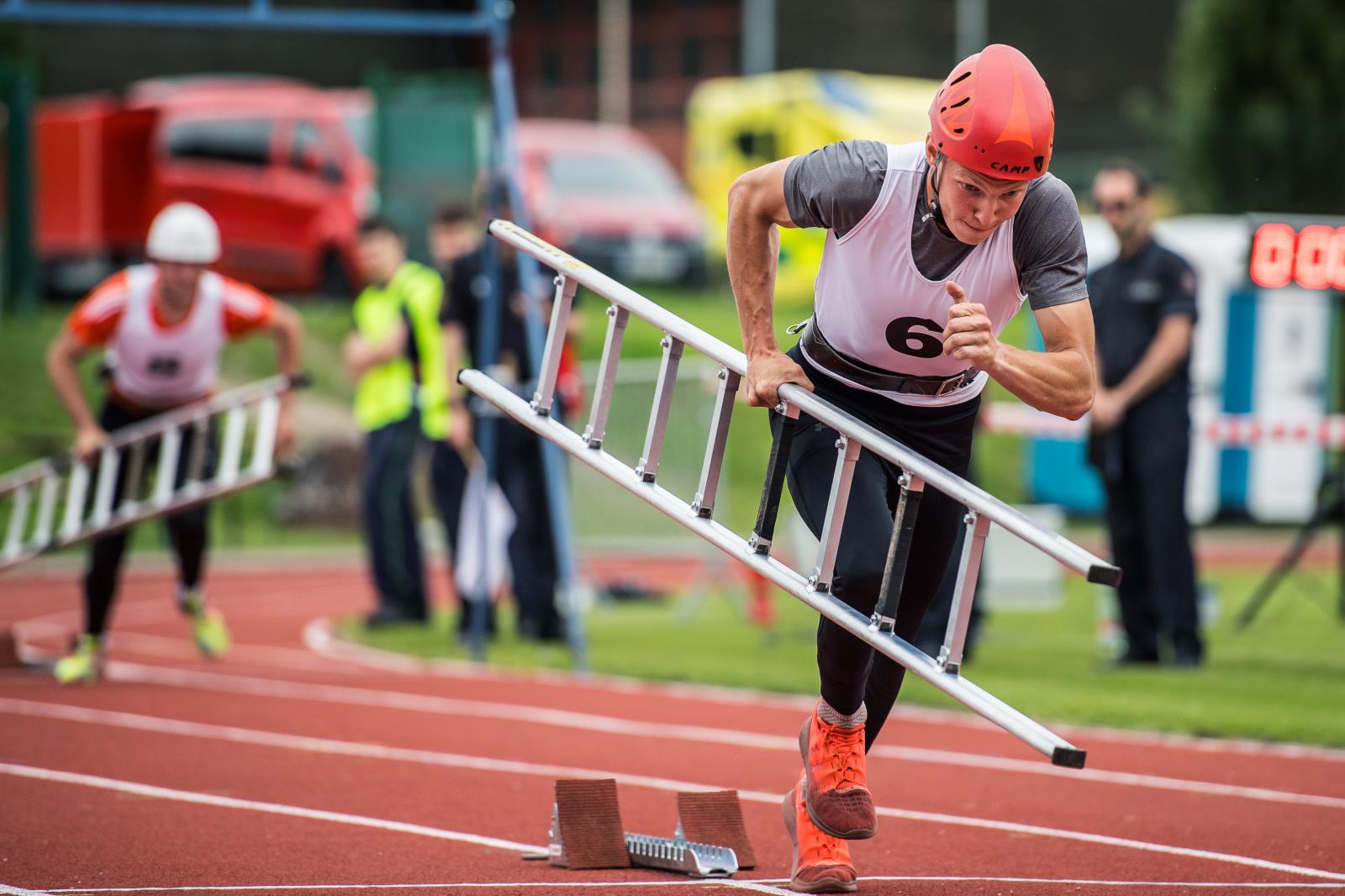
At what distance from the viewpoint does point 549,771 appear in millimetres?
6977

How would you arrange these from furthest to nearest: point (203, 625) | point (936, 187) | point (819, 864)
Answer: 1. point (203, 625)
2. point (819, 864)
3. point (936, 187)

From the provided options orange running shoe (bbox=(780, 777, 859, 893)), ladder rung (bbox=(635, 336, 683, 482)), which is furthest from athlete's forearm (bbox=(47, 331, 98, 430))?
orange running shoe (bbox=(780, 777, 859, 893))

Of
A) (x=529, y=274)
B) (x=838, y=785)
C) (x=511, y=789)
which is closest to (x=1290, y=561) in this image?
(x=529, y=274)

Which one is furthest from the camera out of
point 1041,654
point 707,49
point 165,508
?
point 707,49

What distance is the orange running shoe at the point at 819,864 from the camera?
15.3ft

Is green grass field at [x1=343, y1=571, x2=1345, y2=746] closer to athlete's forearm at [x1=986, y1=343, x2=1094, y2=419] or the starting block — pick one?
the starting block

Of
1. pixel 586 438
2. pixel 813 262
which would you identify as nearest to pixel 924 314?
pixel 586 438

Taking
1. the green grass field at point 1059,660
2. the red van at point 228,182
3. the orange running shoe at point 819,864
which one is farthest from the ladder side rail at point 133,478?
the red van at point 228,182

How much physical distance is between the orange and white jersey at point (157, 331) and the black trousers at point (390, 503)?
7.92 feet

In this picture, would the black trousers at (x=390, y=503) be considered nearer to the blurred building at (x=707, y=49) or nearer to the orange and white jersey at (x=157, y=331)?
the orange and white jersey at (x=157, y=331)

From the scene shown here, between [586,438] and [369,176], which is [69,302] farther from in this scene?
[586,438]

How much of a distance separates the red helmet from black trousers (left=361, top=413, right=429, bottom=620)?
309 inches

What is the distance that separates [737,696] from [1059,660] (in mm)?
2234

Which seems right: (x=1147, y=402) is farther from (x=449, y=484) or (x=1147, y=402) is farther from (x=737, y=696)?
(x=449, y=484)
